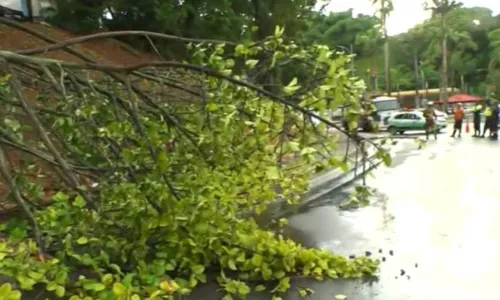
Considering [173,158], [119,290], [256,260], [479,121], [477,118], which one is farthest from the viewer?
[479,121]

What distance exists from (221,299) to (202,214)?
862mm

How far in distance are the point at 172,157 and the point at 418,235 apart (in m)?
4.07

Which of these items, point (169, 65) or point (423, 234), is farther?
point (423, 234)

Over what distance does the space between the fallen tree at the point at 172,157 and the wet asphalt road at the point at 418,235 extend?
0.67m

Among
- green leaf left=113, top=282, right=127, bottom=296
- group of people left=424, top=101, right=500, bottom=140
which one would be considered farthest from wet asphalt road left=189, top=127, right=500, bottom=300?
group of people left=424, top=101, right=500, bottom=140

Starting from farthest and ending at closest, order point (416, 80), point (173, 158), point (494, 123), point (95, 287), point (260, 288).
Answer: point (416, 80), point (494, 123), point (260, 288), point (173, 158), point (95, 287)

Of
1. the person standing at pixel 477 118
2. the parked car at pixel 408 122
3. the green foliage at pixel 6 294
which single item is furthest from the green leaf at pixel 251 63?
the parked car at pixel 408 122

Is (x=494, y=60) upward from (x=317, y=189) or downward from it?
downward

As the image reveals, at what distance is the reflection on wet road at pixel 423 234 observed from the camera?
5.95 meters

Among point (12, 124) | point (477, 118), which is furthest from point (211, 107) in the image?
point (477, 118)

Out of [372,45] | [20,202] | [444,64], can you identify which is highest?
[20,202]

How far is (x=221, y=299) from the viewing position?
209 inches

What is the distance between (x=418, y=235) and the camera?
8.24 meters

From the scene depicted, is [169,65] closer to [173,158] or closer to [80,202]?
[173,158]
